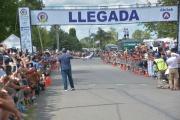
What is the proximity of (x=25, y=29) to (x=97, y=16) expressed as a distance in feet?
14.2

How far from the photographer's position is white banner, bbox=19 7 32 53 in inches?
703

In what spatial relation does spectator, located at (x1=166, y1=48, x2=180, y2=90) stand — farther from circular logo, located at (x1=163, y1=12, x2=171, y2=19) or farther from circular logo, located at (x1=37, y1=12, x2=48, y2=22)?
circular logo, located at (x1=37, y1=12, x2=48, y2=22)

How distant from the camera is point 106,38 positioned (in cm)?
11038

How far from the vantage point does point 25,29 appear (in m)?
17.9

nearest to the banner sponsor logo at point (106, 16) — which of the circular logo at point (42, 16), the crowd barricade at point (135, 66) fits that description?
the circular logo at point (42, 16)

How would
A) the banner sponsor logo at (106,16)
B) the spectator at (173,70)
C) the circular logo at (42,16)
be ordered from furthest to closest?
1. the banner sponsor logo at (106,16)
2. the circular logo at (42,16)
3. the spectator at (173,70)

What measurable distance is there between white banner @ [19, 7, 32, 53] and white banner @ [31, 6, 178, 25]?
56cm

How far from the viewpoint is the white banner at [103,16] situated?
1847 centimetres

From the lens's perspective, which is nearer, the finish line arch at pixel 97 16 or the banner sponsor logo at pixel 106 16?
the finish line arch at pixel 97 16

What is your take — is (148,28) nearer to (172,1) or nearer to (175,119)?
(172,1)

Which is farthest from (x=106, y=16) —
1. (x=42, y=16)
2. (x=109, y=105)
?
(x=109, y=105)

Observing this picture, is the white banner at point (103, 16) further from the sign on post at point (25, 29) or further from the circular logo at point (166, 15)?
the sign on post at point (25, 29)

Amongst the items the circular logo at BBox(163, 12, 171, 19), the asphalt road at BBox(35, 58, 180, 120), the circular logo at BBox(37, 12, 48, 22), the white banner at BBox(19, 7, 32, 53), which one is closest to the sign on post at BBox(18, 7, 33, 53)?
the white banner at BBox(19, 7, 32, 53)

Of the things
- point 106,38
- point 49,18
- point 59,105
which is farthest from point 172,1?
point 106,38
